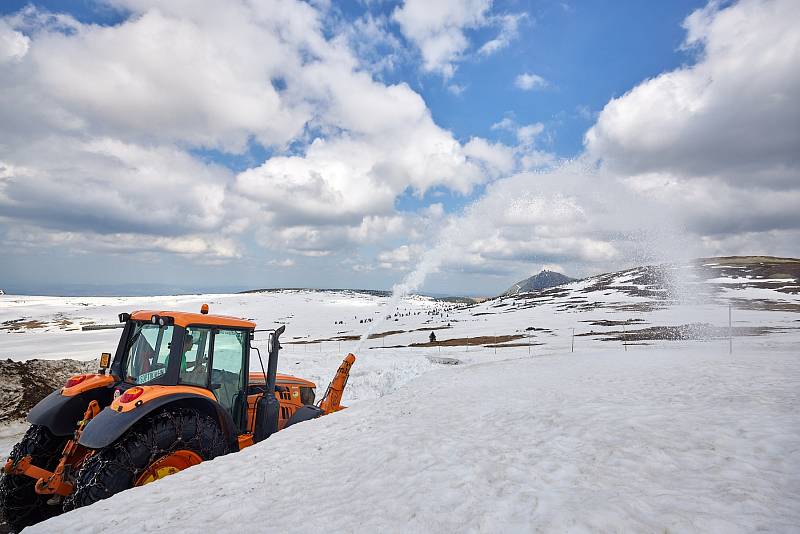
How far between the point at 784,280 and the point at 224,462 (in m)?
122

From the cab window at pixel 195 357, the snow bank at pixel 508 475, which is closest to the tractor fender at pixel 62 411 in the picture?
the cab window at pixel 195 357

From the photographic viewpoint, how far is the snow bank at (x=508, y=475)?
4.61 m

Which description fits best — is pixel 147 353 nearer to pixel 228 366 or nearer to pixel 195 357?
pixel 195 357

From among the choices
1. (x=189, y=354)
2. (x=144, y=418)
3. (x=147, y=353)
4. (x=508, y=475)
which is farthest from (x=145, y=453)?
(x=508, y=475)

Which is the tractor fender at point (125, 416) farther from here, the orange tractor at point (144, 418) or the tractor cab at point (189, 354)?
the tractor cab at point (189, 354)

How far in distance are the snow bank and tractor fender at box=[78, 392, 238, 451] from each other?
2.58 ft

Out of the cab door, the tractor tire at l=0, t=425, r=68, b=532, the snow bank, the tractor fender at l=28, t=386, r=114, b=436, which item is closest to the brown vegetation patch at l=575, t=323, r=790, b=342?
the snow bank

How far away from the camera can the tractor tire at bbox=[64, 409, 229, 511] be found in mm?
5465

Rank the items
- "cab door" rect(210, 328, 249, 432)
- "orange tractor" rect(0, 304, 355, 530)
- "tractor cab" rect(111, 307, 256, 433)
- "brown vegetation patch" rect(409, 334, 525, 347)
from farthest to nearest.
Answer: "brown vegetation patch" rect(409, 334, 525, 347) < "cab door" rect(210, 328, 249, 432) < "tractor cab" rect(111, 307, 256, 433) < "orange tractor" rect(0, 304, 355, 530)

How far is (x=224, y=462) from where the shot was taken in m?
6.95

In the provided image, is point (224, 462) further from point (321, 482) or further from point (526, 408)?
point (526, 408)

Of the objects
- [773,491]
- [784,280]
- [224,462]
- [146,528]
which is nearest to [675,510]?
[773,491]

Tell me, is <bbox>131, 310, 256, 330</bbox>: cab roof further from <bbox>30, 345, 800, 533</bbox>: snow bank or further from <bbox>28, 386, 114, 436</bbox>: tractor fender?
<bbox>30, 345, 800, 533</bbox>: snow bank

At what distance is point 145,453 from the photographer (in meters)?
5.89
